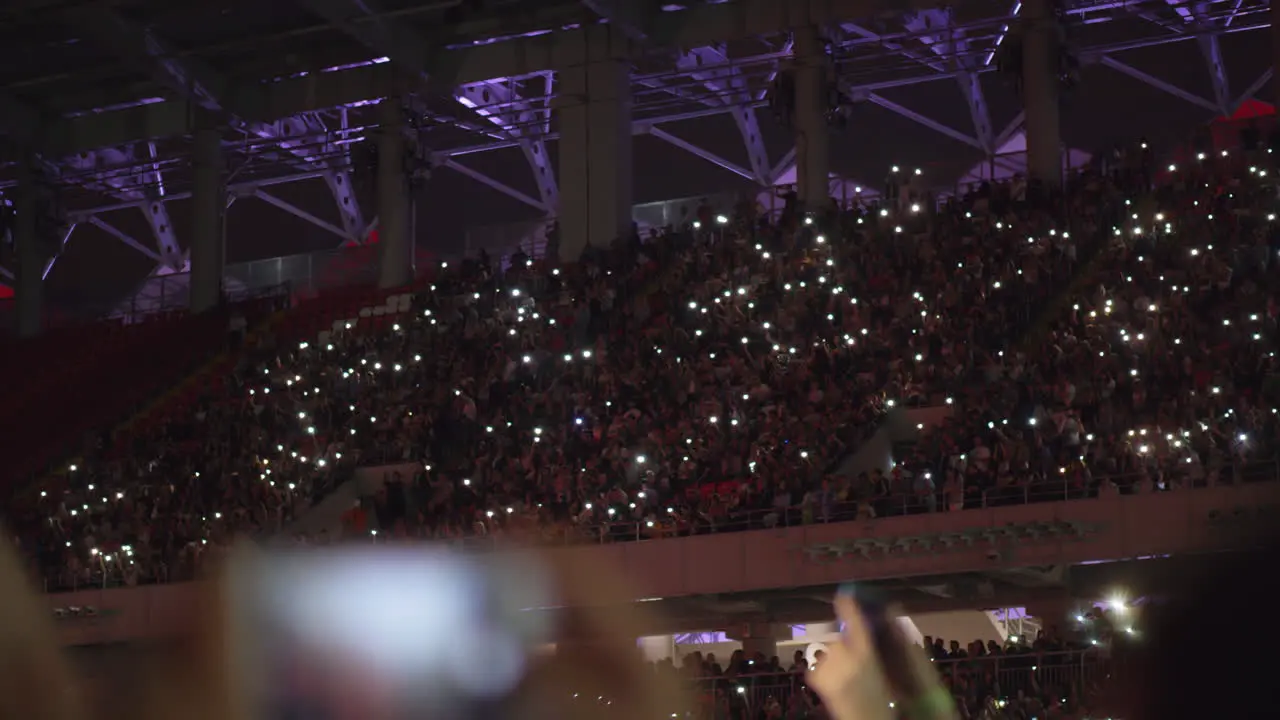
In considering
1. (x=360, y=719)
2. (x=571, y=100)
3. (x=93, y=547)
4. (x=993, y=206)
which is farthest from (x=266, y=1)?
(x=360, y=719)

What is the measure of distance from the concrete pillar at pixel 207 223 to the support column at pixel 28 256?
4.65 metres

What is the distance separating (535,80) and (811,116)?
8660 mm

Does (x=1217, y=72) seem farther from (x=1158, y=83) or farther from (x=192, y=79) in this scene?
(x=192, y=79)

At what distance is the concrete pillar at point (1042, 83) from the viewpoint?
34.8 meters

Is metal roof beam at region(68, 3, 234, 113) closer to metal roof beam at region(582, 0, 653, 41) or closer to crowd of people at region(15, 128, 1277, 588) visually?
crowd of people at region(15, 128, 1277, 588)

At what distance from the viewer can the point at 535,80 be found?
42.6 metres

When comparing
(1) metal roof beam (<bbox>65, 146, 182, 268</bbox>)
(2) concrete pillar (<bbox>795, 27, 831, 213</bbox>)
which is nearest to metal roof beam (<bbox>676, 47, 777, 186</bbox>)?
(2) concrete pillar (<bbox>795, 27, 831, 213</bbox>)

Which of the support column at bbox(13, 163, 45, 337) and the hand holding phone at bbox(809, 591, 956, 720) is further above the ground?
the support column at bbox(13, 163, 45, 337)

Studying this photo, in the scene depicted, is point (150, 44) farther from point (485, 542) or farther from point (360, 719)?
point (360, 719)

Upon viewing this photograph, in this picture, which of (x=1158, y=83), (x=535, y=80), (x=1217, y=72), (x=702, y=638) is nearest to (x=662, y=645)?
(x=702, y=638)

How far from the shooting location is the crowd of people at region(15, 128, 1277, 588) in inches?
933

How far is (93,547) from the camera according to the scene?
30.4m

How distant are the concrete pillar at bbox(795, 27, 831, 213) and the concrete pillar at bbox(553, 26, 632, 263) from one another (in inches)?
145

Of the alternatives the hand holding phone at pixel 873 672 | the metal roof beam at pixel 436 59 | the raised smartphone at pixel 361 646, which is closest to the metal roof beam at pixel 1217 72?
the metal roof beam at pixel 436 59
